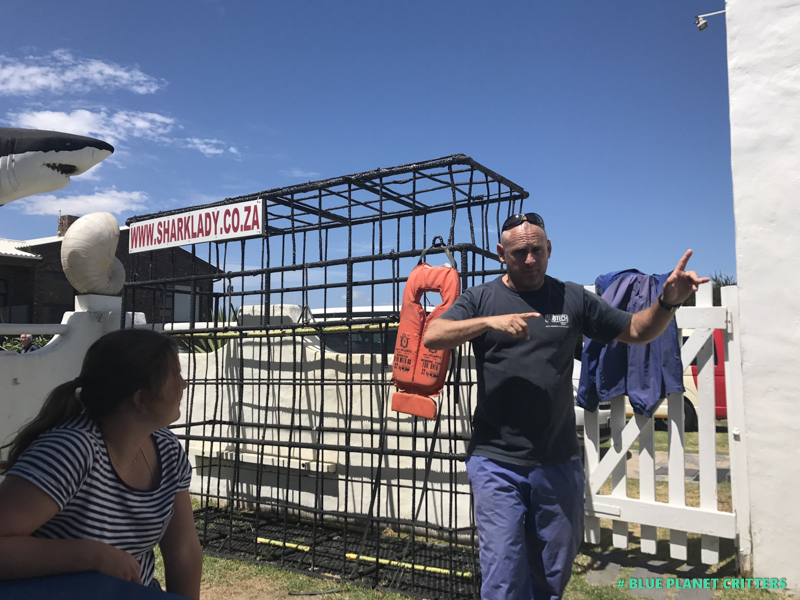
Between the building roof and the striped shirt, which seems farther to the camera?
the building roof

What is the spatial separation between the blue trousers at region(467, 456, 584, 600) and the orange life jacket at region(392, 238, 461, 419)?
1.05 meters

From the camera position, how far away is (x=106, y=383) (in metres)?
1.50

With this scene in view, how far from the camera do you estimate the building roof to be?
2044cm

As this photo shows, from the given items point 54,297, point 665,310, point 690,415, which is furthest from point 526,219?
point 54,297

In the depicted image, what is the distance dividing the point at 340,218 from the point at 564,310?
11.8 feet

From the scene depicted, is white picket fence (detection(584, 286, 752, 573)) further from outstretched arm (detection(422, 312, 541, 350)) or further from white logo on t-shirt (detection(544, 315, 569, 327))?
outstretched arm (detection(422, 312, 541, 350))

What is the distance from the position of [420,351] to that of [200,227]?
8.55 feet

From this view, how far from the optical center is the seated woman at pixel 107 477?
122 centimetres

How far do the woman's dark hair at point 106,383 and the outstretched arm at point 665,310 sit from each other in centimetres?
214

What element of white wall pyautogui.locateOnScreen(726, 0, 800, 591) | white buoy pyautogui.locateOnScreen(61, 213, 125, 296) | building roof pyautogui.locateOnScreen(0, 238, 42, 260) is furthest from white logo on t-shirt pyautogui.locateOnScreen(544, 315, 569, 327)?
building roof pyautogui.locateOnScreen(0, 238, 42, 260)

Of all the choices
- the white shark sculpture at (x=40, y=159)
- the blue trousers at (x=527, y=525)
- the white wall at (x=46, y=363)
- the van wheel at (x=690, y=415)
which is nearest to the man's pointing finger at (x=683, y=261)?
the blue trousers at (x=527, y=525)

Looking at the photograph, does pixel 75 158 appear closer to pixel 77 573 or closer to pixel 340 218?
pixel 340 218

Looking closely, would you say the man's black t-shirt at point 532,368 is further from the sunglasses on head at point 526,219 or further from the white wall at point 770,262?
the white wall at point 770,262

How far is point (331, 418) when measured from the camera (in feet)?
17.7
